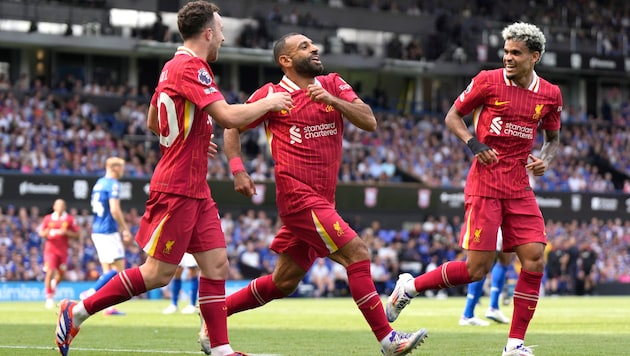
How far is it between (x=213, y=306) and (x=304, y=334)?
5.25 m

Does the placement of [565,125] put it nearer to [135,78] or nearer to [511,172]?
[135,78]

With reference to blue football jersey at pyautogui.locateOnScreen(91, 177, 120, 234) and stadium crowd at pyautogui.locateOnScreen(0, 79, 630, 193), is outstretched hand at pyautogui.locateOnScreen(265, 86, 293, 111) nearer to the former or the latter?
blue football jersey at pyautogui.locateOnScreen(91, 177, 120, 234)

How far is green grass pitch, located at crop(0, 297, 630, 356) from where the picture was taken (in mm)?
10805

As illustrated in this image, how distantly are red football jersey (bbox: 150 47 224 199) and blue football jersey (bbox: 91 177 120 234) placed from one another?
977 cm

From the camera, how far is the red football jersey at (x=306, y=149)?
929cm

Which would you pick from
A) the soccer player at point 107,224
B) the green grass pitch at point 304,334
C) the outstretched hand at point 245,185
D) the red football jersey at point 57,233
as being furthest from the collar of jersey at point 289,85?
the red football jersey at point 57,233

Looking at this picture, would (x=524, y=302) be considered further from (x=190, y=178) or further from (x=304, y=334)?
(x=304, y=334)

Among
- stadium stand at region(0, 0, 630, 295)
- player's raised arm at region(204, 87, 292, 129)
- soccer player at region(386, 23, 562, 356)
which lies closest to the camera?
player's raised arm at region(204, 87, 292, 129)

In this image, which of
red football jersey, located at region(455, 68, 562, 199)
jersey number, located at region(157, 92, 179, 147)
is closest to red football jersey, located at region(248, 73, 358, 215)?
jersey number, located at region(157, 92, 179, 147)

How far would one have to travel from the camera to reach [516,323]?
9602 mm

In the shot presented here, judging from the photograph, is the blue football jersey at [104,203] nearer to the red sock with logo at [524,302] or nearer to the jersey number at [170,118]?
the red sock with logo at [524,302]

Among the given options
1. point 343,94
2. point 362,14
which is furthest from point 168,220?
point 362,14

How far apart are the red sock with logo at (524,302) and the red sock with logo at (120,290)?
315 centimetres

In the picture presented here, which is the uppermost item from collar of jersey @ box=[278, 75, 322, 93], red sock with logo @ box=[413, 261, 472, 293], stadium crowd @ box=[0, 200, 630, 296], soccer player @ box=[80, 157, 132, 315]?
collar of jersey @ box=[278, 75, 322, 93]
